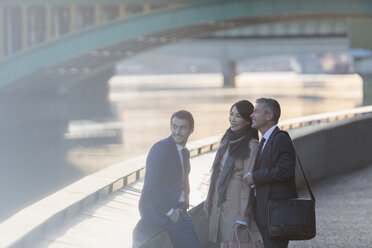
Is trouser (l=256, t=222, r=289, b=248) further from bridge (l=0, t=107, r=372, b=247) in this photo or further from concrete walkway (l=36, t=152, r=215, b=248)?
concrete walkway (l=36, t=152, r=215, b=248)

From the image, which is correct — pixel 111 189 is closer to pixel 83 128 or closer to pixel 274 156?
pixel 274 156

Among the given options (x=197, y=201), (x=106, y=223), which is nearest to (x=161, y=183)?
(x=106, y=223)

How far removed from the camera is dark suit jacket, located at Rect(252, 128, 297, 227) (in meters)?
4.97

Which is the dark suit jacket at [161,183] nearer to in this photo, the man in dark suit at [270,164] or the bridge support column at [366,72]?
the man in dark suit at [270,164]

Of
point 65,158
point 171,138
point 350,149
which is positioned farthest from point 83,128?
point 171,138

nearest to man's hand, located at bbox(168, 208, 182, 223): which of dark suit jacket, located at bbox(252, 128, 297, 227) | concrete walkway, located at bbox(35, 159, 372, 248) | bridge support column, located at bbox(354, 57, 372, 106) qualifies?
concrete walkway, located at bbox(35, 159, 372, 248)

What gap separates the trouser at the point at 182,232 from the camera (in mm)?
5207

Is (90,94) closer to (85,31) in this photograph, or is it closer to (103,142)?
(85,31)

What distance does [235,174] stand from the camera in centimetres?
527

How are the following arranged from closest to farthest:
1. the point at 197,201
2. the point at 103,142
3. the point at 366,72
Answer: the point at 197,201 → the point at 103,142 → the point at 366,72

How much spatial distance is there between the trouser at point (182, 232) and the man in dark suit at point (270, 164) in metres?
0.49

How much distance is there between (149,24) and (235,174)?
30.8 meters

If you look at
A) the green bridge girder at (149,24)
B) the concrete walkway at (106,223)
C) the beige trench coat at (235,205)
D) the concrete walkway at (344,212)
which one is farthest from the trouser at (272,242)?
the green bridge girder at (149,24)

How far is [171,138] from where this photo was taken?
5.19 m
